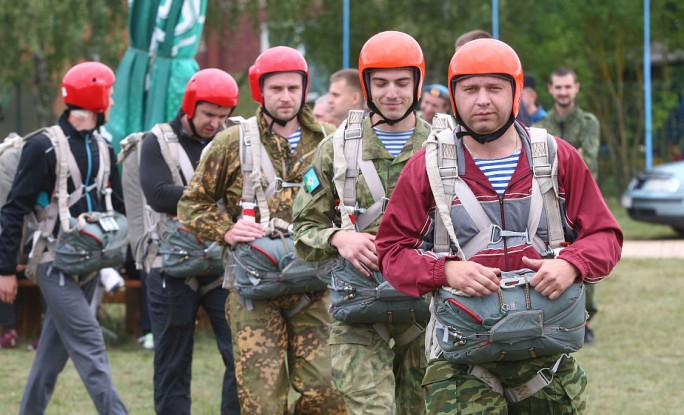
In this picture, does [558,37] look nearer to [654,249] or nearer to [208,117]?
[654,249]

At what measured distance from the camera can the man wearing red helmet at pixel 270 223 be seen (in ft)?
20.4

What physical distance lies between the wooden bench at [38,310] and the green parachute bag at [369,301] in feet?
18.7

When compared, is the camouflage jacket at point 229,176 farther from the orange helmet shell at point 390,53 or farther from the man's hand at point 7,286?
the man's hand at point 7,286

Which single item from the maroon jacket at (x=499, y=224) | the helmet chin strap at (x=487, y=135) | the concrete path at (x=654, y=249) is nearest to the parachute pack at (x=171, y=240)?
the maroon jacket at (x=499, y=224)

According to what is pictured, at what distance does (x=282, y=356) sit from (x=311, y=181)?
1.09 meters

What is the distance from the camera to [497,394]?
450cm

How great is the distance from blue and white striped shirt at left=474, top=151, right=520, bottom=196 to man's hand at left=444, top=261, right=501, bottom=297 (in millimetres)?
328

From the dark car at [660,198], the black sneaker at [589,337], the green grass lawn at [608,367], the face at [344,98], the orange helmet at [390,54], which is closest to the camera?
the orange helmet at [390,54]

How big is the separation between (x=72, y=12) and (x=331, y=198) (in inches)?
860

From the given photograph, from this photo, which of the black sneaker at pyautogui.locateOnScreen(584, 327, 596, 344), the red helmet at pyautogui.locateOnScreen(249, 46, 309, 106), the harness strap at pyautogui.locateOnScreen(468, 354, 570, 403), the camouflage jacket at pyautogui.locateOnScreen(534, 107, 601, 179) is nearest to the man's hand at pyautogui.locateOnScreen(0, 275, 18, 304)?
the red helmet at pyautogui.locateOnScreen(249, 46, 309, 106)

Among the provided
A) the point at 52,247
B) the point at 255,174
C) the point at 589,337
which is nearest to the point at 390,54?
the point at 255,174

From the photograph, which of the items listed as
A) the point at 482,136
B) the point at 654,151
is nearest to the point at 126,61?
the point at 482,136

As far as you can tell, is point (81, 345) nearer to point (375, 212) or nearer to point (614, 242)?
point (375, 212)

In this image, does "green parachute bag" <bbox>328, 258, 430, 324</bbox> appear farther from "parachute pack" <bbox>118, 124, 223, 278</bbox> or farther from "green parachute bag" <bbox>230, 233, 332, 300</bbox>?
"parachute pack" <bbox>118, 124, 223, 278</bbox>
